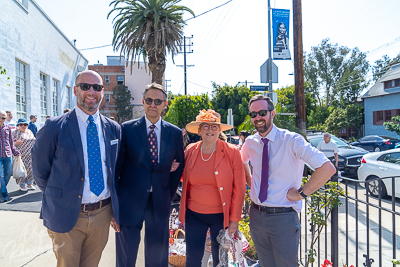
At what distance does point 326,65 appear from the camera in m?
47.1

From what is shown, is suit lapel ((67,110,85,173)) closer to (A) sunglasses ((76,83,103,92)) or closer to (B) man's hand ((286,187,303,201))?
(A) sunglasses ((76,83,103,92))

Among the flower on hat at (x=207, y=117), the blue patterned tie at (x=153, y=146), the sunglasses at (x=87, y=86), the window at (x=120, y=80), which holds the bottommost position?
the blue patterned tie at (x=153, y=146)

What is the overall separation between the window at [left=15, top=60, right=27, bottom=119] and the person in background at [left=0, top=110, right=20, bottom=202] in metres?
7.56

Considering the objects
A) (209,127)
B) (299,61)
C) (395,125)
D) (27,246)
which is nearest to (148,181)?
(209,127)

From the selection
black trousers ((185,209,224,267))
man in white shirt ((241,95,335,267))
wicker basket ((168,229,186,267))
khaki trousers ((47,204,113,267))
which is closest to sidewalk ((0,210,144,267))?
wicker basket ((168,229,186,267))

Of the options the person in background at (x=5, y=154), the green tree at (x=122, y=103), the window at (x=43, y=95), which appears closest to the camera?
the person in background at (x=5, y=154)

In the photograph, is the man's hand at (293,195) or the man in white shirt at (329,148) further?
the man in white shirt at (329,148)

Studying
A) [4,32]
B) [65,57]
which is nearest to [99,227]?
[4,32]

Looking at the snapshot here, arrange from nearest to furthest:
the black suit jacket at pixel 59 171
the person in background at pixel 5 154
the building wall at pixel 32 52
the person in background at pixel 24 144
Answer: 1. the black suit jacket at pixel 59 171
2. the person in background at pixel 5 154
3. the person in background at pixel 24 144
4. the building wall at pixel 32 52

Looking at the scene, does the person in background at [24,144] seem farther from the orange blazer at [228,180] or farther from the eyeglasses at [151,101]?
the orange blazer at [228,180]

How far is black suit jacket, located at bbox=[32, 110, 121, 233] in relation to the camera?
228 centimetres

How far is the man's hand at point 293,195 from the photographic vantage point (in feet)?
7.97

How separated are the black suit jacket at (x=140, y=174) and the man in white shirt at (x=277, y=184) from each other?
0.91m

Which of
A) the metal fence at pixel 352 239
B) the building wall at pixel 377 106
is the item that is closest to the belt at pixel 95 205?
the metal fence at pixel 352 239
